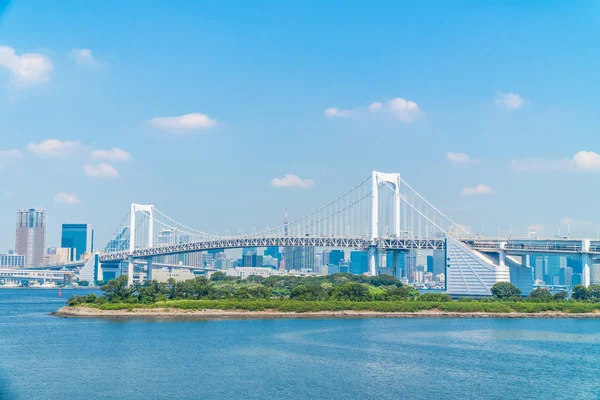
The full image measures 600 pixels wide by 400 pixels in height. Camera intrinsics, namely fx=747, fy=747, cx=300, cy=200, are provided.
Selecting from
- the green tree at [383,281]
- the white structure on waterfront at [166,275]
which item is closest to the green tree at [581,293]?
the green tree at [383,281]

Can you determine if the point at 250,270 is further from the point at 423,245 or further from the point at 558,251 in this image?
the point at 558,251

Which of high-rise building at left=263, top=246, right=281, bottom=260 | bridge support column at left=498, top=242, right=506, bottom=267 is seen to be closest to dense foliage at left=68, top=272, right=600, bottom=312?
bridge support column at left=498, top=242, right=506, bottom=267

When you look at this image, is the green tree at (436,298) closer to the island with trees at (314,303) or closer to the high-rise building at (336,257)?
the island with trees at (314,303)

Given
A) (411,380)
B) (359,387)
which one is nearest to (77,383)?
(359,387)

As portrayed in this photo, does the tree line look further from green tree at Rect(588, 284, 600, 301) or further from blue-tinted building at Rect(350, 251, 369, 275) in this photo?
blue-tinted building at Rect(350, 251, 369, 275)

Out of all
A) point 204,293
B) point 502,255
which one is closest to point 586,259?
point 502,255

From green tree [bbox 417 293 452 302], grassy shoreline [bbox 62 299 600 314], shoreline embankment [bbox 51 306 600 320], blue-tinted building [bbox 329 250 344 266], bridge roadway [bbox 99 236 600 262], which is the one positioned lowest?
shoreline embankment [bbox 51 306 600 320]
